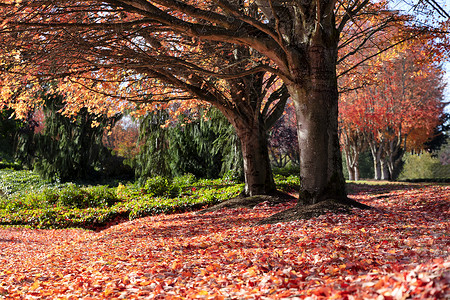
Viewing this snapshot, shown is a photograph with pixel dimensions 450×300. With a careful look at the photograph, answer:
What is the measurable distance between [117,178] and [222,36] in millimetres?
14522

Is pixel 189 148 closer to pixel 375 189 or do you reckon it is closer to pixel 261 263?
pixel 375 189

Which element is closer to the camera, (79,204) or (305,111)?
(305,111)

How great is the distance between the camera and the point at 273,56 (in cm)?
612

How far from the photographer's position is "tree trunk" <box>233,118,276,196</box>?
8.83 meters

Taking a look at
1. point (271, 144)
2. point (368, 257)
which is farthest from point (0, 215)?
point (271, 144)

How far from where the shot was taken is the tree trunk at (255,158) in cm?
883

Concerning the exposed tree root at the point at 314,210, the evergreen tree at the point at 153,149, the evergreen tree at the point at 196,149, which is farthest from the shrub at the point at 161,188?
the exposed tree root at the point at 314,210

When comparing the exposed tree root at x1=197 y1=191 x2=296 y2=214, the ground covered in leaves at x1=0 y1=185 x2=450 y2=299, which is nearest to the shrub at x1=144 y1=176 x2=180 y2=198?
the exposed tree root at x1=197 y1=191 x2=296 y2=214

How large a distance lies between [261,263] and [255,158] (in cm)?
550

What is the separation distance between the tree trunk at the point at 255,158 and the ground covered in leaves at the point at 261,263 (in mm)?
2608

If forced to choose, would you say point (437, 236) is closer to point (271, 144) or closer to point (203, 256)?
point (203, 256)

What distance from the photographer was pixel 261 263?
3471mm

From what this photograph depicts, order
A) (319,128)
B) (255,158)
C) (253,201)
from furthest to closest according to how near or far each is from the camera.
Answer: (255,158), (253,201), (319,128)

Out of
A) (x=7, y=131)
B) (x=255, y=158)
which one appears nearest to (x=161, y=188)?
(x=255, y=158)
